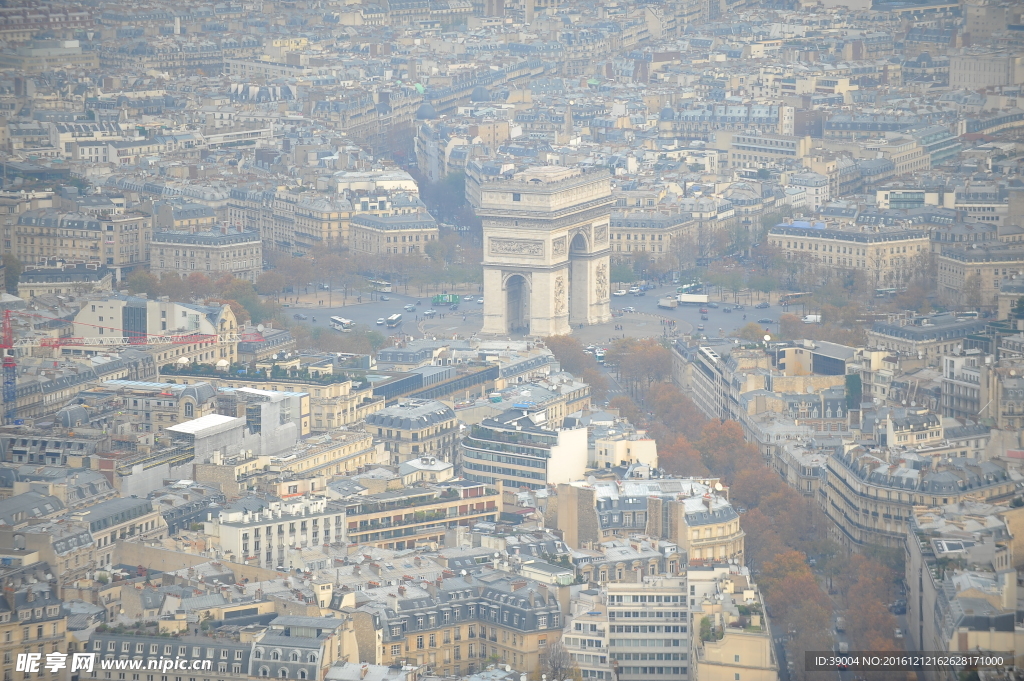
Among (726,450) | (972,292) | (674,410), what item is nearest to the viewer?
(726,450)

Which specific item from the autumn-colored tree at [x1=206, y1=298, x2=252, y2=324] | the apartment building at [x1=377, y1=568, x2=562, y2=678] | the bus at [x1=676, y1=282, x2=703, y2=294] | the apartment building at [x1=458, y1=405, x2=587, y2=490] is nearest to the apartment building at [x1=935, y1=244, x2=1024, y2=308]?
the bus at [x1=676, y1=282, x2=703, y2=294]

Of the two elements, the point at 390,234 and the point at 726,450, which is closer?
the point at 726,450

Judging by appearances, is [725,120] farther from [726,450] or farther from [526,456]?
[526,456]

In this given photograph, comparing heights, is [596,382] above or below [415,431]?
below

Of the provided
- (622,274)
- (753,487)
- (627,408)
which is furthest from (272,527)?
(622,274)

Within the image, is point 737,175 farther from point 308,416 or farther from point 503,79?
point 308,416

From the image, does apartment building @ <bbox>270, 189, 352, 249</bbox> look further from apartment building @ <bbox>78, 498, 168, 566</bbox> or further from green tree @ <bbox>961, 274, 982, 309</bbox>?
apartment building @ <bbox>78, 498, 168, 566</bbox>

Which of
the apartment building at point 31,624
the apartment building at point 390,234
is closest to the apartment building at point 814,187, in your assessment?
the apartment building at point 390,234
